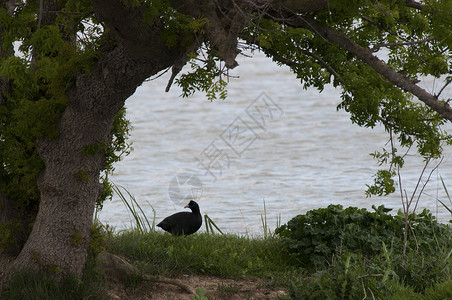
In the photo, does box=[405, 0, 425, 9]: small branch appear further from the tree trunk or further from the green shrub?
the green shrub

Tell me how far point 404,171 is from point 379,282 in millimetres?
7396

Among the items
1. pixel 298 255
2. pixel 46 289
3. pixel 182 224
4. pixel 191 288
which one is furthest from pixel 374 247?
pixel 46 289

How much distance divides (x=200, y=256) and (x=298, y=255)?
123 cm

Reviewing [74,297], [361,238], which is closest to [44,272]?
[74,297]

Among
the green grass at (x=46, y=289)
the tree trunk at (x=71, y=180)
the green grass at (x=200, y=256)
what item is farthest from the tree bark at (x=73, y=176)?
the green grass at (x=200, y=256)

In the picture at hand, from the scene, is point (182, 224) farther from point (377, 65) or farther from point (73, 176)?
point (377, 65)

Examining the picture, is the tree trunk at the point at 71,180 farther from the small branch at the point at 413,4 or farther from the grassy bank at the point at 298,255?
the small branch at the point at 413,4

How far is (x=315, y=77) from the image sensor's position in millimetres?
6812

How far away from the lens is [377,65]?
217 inches

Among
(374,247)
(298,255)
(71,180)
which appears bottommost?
(298,255)

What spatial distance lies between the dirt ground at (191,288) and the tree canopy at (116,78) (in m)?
0.67

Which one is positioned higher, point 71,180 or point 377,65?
point 377,65

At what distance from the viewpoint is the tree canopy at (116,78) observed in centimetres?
567

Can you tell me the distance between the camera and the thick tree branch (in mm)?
5195
